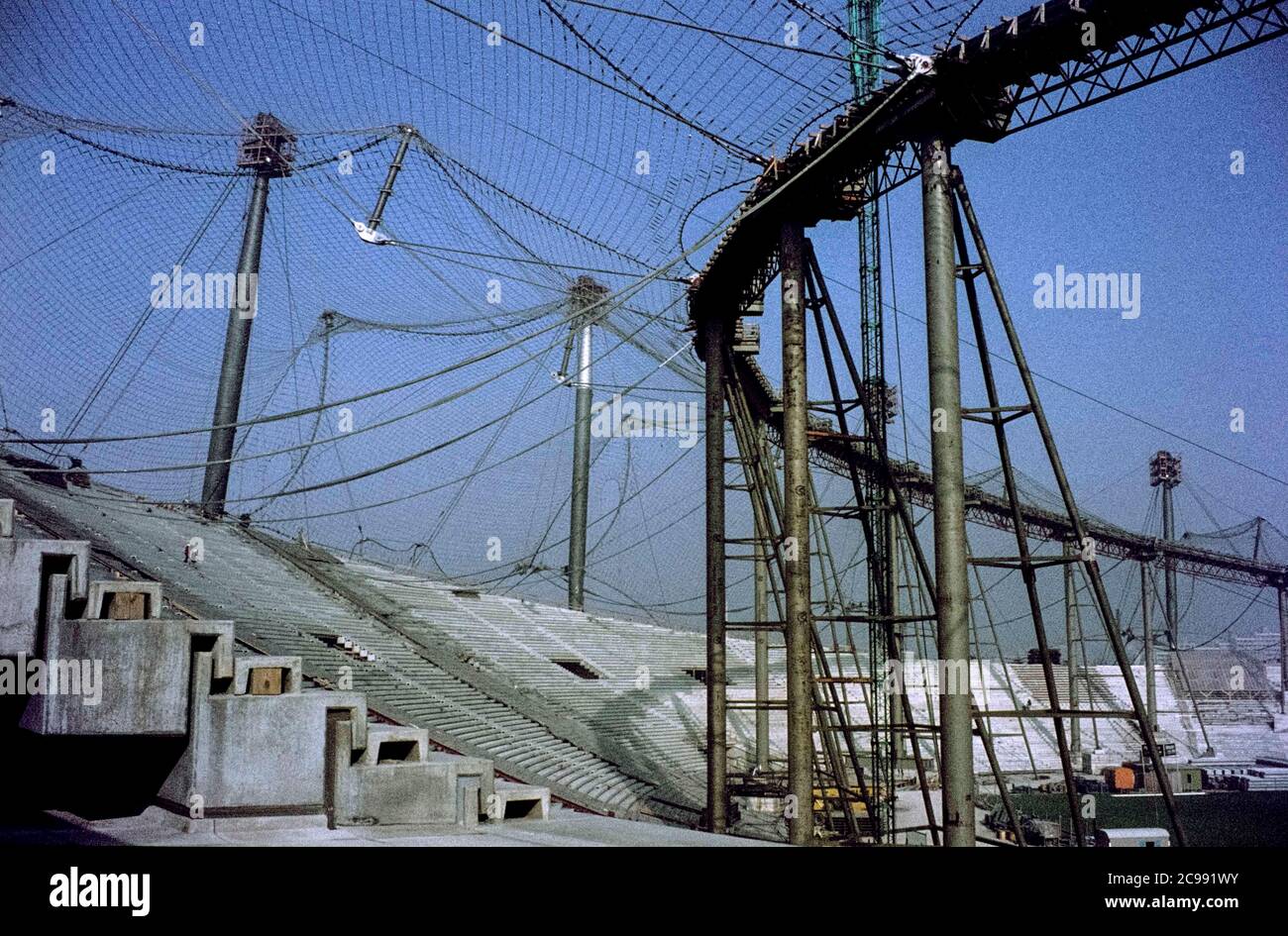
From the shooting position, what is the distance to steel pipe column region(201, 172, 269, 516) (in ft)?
99.9

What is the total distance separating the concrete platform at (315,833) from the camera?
825 cm

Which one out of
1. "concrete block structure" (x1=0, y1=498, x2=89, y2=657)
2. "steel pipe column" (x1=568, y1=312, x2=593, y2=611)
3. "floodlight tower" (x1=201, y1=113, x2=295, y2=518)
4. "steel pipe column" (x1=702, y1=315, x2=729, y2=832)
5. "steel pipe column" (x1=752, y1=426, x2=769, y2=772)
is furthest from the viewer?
"steel pipe column" (x1=568, y1=312, x2=593, y2=611)

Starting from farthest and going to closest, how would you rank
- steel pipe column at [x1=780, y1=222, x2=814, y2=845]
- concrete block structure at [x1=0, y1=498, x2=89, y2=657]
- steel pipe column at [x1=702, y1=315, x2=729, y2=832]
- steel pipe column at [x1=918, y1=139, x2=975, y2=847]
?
steel pipe column at [x1=702, y1=315, x2=729, y2=832], steel pipe column at [x1=780, y1=222, x2=814, y2=845], steel pipe column at [x1=918, y1=139, x2=975, y2=847], concrete block structure at [x1=0, y1=498, x2=89, y2=657]

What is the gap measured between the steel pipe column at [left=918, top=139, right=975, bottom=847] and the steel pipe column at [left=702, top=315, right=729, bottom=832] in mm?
6377

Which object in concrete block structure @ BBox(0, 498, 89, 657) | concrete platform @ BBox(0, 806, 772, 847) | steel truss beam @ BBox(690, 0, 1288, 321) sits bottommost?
concrete platform @ BBox(0, 806, 772, 847)

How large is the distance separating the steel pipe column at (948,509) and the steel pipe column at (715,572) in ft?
20.9

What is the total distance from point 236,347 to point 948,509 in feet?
90.7

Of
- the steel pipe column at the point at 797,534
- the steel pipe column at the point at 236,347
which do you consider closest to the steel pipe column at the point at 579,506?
the steel pipe column at the point at 236,347

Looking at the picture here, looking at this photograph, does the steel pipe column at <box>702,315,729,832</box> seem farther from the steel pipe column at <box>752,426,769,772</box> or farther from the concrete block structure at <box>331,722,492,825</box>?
the concrete block structure at <box>331,722,492,825</box>

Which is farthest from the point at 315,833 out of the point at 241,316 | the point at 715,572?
the point at 241,316

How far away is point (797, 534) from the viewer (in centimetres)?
1396

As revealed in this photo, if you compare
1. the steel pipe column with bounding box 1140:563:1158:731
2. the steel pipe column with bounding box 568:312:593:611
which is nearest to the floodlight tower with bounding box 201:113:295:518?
the steel pipe column with bounding box 568:312:593:611
